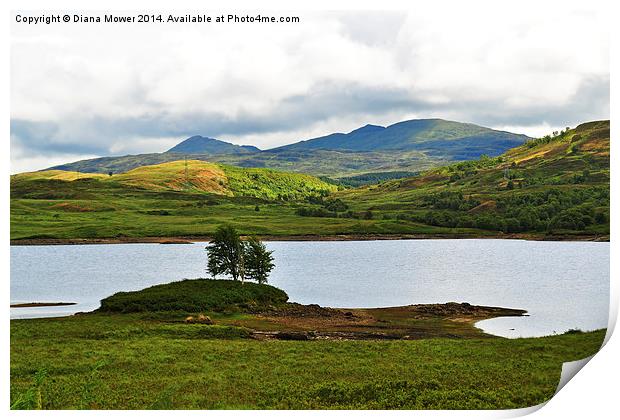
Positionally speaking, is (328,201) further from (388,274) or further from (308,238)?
(388,274)

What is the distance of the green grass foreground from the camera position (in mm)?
14617

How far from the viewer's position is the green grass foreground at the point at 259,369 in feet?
48.0

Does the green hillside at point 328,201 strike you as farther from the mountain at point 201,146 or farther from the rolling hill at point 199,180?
the mountain at point 201,146

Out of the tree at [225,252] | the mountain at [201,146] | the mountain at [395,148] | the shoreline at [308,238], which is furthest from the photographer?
the mountain at [395,148]

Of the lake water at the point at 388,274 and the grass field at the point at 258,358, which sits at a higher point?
the lake water at the point at 388,274

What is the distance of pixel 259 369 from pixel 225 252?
654cm

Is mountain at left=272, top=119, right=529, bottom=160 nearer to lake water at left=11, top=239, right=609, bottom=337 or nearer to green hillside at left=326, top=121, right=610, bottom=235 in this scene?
green hillside at left=326, top=121, right=610, bottom=235

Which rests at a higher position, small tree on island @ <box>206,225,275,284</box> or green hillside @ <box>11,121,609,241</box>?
green hillside @ <box>11,121,609,241</box>

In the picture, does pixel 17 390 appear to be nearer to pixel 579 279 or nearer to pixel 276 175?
pixel 276 175

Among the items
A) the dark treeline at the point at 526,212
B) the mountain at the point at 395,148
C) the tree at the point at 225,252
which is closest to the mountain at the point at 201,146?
the tree at the point at 225,252

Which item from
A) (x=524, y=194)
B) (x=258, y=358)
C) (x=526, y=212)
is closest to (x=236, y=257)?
(x=258, y=358)

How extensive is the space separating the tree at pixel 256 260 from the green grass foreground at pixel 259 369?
3.16 meters

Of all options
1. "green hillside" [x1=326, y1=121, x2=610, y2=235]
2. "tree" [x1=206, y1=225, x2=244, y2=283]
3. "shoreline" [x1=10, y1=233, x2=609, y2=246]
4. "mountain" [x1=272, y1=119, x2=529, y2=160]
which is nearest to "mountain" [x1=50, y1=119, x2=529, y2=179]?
"mountain" [x1=272, y1=119, x2=529, y2=160]

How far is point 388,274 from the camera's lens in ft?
91.0
